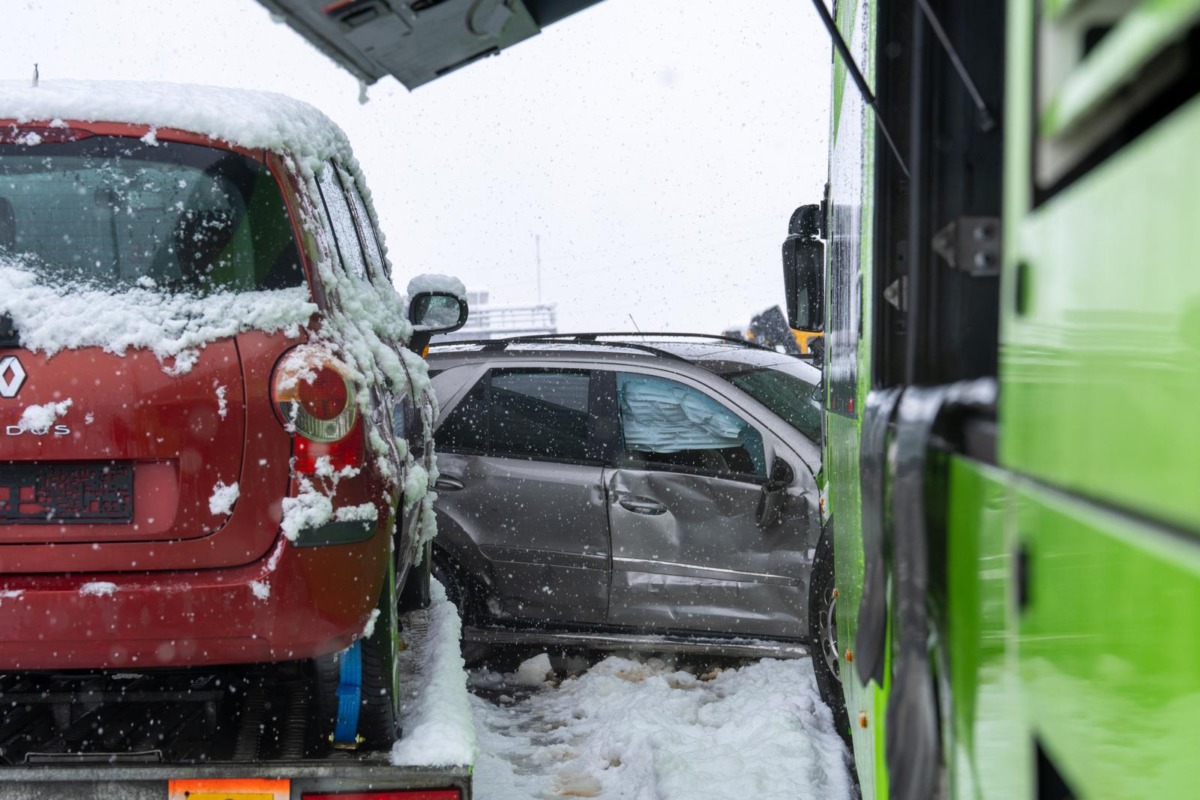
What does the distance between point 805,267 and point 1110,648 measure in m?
4.79

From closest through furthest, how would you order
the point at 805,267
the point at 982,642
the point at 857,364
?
the point at 982,642, the point at 857,364, the point at 805,267

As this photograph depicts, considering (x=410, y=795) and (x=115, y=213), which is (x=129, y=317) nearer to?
(x=115, y=213)

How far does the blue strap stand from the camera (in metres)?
3.49

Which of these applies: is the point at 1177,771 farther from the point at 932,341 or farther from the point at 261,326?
the point at 261,326

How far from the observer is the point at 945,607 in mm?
1521

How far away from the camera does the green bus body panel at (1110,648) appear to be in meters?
0.72

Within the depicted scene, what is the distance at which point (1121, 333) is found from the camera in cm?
81

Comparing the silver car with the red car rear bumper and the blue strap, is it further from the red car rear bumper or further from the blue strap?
the red car rear bumper

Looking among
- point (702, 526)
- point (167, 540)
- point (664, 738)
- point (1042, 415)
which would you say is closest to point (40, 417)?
point (167, 540)

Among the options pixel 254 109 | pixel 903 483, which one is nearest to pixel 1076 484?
pixel 903 483

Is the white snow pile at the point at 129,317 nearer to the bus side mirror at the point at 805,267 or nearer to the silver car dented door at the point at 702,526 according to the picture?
the bus side mirror at the point at 805,267

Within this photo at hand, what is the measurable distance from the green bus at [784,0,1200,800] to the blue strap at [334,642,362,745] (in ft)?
6.33

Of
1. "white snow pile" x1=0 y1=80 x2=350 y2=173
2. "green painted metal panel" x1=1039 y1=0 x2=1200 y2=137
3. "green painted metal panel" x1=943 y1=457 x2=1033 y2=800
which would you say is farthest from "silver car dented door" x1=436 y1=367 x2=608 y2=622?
"green painted metal panel" x1=1039 y1=0 x2=1200 y2=137

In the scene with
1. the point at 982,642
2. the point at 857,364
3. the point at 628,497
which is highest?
the point at 857,364
